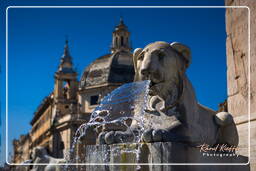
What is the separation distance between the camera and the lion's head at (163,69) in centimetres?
566

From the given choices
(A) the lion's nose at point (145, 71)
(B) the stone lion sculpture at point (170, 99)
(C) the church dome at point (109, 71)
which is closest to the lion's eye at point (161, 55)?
(B) the stone lion sculpture at point (170, 99)

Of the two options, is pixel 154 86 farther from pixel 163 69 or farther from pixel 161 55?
pixel 161 55

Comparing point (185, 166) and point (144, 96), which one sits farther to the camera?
point (144, 96)

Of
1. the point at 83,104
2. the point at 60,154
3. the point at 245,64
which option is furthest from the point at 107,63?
the point at 245,64

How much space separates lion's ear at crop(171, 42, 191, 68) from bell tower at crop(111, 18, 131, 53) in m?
53.2

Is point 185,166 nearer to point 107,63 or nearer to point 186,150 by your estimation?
point 186,150

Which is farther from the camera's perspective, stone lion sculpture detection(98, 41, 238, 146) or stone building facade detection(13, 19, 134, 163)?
stone building facade detection(13, 19, 134, 163)

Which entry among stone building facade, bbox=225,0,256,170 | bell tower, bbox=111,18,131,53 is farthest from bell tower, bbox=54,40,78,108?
stone building facade, bbox=225,0,256,170

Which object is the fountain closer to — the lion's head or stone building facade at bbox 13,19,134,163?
the lion's head

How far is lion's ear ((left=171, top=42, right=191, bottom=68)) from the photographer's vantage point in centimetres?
589

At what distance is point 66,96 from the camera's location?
6562 cm

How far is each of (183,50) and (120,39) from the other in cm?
5404

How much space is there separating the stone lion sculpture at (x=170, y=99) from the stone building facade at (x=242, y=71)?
1.55 meters

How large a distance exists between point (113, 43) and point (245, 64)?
5261 centimetres
